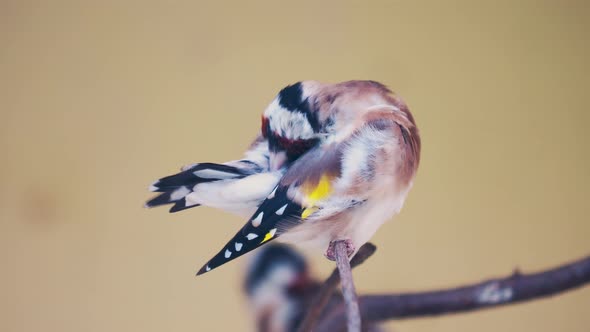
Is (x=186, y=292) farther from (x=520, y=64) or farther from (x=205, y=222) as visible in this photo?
(x=520, y=64)

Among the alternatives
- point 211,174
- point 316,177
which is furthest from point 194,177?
point 316,177

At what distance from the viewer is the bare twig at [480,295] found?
84cm

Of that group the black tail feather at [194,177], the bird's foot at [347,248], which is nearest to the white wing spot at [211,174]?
the black tail feather at [194,177]

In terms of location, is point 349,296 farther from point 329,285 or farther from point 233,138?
point 233,138

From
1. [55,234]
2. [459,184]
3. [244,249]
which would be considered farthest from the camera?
[459,184]

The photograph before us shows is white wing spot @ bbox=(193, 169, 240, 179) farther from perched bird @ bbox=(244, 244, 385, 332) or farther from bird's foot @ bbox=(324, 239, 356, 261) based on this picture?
perched bird @ bbox=(244, 244, 385, 332)

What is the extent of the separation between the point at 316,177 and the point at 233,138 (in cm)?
26

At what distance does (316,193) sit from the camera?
Result: 601mm

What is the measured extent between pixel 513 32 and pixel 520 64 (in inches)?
2.1

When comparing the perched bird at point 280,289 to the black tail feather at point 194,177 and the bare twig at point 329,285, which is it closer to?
the bare twig at point 329,285

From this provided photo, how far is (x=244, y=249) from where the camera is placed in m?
0.56

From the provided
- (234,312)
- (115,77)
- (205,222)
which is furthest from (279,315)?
(115,77)

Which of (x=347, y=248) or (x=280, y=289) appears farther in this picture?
(x=280, y=289)

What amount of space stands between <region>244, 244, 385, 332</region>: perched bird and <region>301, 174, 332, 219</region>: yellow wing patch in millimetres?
263
